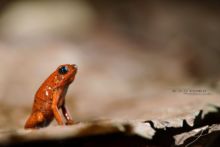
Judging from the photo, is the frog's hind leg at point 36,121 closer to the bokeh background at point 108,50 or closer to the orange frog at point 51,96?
the orange frog at point 51,96

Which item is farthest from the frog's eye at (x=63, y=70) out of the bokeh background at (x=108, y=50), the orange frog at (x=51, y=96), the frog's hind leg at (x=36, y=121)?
the bokeh background at (x=108, y=50)

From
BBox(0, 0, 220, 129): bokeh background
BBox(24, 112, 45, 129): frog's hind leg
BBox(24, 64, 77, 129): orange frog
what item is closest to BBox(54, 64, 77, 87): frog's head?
BBox(24, 64, 77, 129): orange frog

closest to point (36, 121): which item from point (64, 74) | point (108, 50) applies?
point (64, 74)

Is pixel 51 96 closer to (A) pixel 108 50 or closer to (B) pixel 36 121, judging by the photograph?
(B) pixel 36 121

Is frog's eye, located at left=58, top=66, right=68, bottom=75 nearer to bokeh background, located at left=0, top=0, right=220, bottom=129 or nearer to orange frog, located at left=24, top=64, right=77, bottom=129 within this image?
orange frog, located at left=24, top=64, right=77, bottom=129

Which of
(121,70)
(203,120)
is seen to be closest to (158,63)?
(121,70)

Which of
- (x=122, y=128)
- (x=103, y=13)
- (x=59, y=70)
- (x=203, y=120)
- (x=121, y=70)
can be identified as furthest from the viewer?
(x=103, y=13)

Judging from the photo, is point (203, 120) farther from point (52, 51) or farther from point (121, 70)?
point (52, 51)
